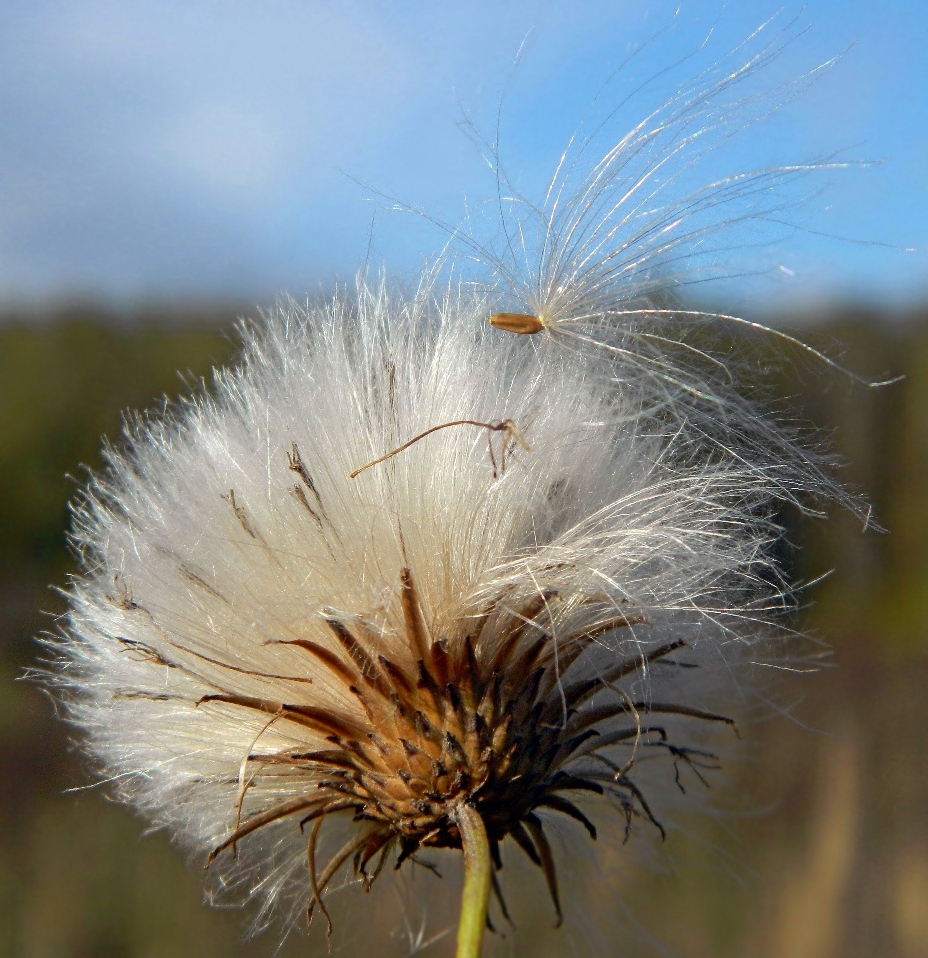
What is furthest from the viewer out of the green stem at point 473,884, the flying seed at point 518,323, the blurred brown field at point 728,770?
the blurred brown field at point 728,770

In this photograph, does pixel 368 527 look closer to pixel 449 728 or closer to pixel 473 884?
pixel 449 728

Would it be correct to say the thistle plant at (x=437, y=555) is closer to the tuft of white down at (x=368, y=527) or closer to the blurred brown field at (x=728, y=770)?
the tuft of white down at (x=368, y=527)

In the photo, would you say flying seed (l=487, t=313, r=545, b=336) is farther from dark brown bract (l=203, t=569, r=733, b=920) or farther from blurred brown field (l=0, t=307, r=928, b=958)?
blurred brown field (l=0, t=307, r=928, b=958)

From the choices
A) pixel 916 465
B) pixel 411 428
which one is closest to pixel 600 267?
pixel 411 428

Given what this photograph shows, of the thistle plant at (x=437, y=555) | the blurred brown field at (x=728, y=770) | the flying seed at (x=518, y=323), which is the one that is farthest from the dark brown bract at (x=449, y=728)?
the blurred brown field at (x=728, y=770)

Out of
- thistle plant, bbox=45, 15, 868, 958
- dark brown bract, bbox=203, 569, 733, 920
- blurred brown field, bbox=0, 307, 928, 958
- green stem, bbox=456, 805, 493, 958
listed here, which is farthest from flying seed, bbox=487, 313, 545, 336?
blurred brown field, bbox=0, 307, 928, 958

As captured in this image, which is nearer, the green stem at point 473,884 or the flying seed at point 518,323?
the green stem at point 473,884

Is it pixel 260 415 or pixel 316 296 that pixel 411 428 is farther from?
pixel 316 296
